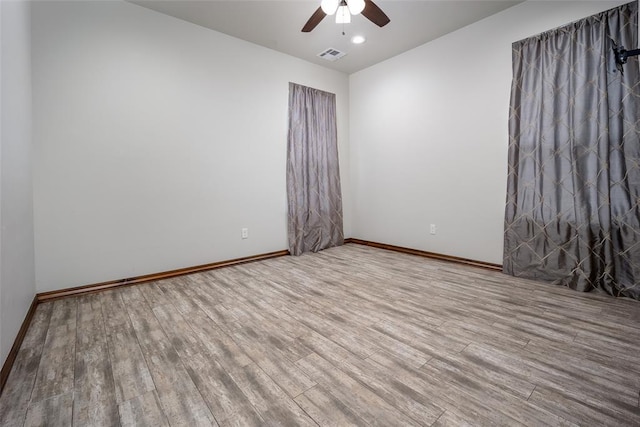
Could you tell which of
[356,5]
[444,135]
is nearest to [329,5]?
[356,5]

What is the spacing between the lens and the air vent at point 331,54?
12.1 ft

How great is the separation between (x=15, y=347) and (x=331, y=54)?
13.3ft

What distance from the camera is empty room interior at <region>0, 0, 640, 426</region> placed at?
1.32 metres

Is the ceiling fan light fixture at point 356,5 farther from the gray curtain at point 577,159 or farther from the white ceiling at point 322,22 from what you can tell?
the gray curtain at point 577,159

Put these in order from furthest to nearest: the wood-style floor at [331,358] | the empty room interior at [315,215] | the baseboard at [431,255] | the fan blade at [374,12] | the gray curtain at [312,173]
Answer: the gray curtain at [312,173] < the baseboard at [431,255] < the fan blade at [374,12] < the empty room interior at [315,215] < the wood-style floor at [331,358]

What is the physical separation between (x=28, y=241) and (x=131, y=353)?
131 centimetres

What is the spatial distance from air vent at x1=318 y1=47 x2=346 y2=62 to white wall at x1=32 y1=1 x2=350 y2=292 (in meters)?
0.49

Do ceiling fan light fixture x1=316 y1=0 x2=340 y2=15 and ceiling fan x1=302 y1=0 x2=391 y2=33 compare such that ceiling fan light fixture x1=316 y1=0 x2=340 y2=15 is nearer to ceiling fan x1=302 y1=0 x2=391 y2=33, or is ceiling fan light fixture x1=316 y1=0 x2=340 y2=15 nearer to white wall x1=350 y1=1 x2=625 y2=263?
ceiling fan x1=302 y1=0 x2=391 y2=33

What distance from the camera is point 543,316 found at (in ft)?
6.50

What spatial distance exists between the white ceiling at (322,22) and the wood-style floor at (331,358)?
8.92ft

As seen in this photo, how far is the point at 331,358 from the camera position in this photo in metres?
1.52

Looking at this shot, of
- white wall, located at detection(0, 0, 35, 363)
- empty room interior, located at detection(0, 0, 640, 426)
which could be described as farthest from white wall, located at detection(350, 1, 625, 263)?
white wall, located at detection(0, 0, 35, 363)

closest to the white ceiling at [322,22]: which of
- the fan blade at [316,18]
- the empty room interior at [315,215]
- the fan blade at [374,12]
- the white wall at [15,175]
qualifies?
the empty room interior at [315,215]

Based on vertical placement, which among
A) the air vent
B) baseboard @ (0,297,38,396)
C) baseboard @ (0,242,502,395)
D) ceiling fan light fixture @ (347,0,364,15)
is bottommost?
baseboard @ (0,297,38,396)
